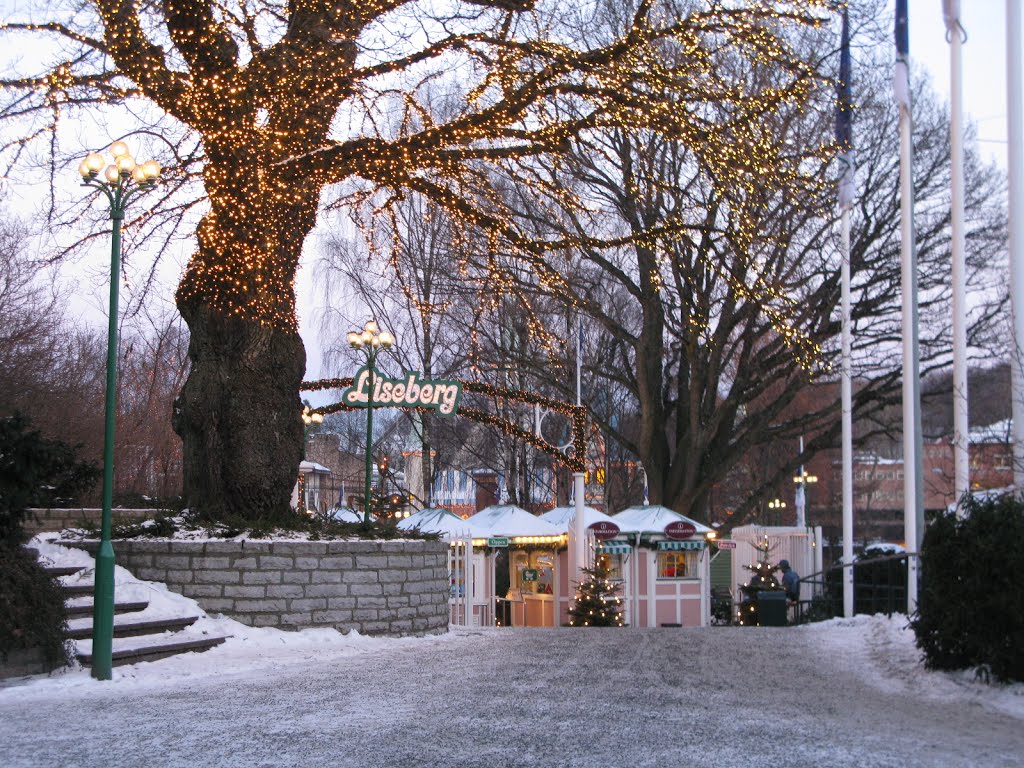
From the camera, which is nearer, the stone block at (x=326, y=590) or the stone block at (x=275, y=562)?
the stone block at (x=275, y=562)

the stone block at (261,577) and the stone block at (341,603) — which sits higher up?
the stone block at (261,577)

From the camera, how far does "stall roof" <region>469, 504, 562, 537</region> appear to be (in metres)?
24.5

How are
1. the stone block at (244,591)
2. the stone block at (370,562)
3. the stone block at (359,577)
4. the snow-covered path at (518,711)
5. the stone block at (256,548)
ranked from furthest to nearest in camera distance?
the stone block at (370,562)
the stone block at (359,577)
the stone block at (256,548)
the stone block at (244,591)
the snow-covered path at (518,711)

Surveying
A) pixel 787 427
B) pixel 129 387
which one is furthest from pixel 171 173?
pixel 129 387

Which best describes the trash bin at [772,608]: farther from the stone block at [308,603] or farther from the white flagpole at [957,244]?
the stone block at [308,603]

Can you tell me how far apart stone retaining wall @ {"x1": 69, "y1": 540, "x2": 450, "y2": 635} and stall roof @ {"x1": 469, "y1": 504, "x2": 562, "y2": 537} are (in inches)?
404

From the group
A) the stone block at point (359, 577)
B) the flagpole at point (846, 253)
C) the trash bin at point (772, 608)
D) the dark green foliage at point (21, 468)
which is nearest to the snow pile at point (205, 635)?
the stone block at point (359, 577)

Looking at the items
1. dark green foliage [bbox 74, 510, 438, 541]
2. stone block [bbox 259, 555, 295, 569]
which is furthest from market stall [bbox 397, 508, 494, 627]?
stone block [bbox 259, 555, 295, 569]

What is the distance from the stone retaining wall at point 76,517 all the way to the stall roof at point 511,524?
32.8ft

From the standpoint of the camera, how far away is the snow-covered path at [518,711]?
663cm

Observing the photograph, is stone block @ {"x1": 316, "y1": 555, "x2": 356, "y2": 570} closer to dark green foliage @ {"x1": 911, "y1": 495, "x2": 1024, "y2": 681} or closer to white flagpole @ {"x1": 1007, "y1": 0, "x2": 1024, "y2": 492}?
dark green foliage @ {"x1": 911, "y1": 495, "x2": 1024, "y2": 681}

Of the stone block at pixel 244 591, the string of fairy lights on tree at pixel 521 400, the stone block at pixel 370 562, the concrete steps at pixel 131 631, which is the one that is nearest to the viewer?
the concrete steps at pixel 131 631

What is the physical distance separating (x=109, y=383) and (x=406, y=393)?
9.76 meters

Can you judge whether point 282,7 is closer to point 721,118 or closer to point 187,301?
point 187,301
